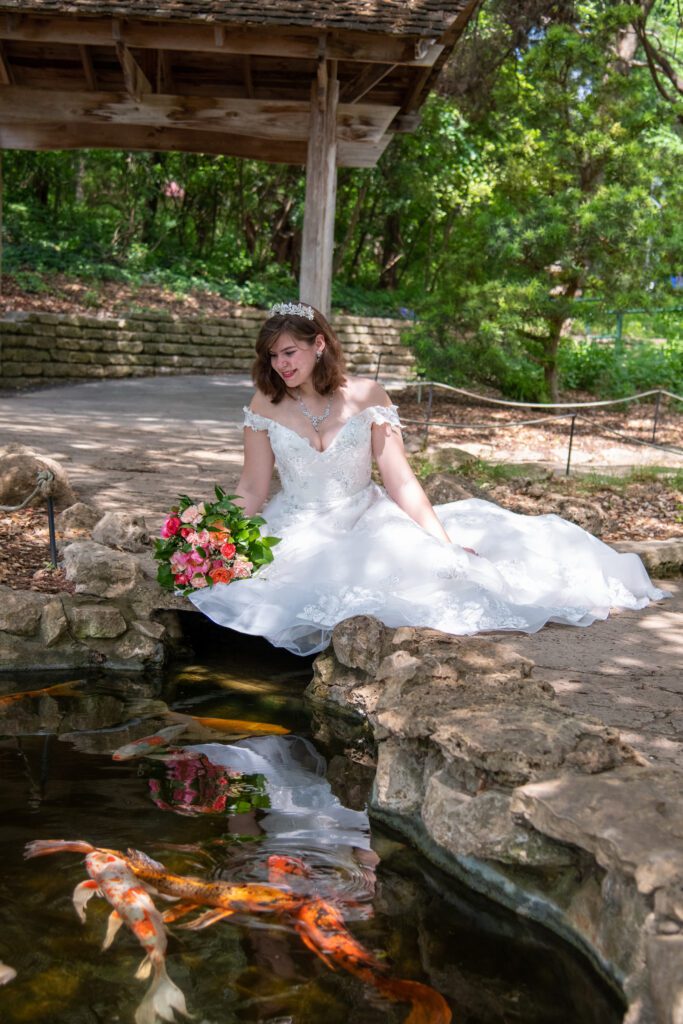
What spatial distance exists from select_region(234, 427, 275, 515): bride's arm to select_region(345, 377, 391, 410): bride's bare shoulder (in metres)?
0.49

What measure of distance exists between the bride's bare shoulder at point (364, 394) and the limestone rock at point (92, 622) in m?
1.63

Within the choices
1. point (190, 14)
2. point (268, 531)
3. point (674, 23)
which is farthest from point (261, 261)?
point (268, 531)

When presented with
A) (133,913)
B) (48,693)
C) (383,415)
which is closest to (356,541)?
(383,415)

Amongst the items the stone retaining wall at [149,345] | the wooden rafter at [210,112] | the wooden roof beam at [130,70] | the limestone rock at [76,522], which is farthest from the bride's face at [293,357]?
the stone retaining wall at [149,345]

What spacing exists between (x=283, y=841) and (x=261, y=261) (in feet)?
Answer: 62.8

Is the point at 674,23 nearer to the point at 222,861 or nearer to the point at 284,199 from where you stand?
the point at 284,199

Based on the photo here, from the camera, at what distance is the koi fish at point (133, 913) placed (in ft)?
8.41

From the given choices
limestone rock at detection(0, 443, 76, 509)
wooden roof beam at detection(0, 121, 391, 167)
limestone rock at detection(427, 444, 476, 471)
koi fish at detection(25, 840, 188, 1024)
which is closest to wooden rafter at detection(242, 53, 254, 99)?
wooden roof beam at detection(0, 121, 391, 167)

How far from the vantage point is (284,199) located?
2191 cm

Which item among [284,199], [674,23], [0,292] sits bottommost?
[0,292]

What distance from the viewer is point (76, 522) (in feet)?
20.5

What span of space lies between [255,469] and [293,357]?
2.13 ft

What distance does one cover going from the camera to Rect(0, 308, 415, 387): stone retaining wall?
1509 cm

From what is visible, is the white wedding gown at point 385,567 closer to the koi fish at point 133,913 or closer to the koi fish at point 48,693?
the koi fish at point 48,693
